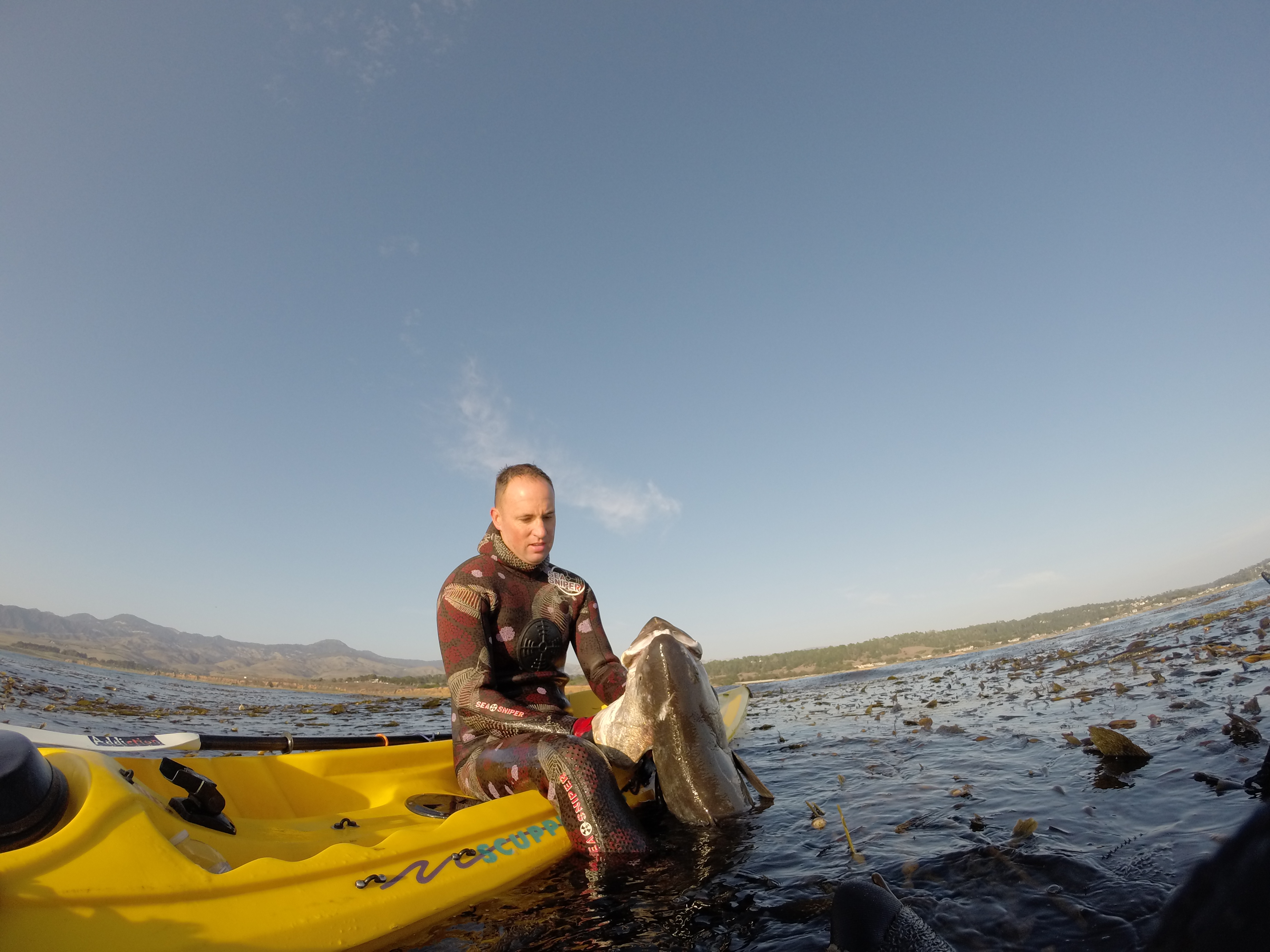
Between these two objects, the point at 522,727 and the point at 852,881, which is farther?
the point at 522,727

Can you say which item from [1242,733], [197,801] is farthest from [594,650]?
[1242,733]

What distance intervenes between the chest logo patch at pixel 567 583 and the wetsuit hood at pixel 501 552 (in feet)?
0.66

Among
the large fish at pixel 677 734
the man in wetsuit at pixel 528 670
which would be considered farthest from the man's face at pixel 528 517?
the large fish at pixel 677 734

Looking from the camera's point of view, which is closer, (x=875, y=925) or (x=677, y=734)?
(x=875, y=925)

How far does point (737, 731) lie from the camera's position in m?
8.42

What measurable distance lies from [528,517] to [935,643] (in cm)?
4798

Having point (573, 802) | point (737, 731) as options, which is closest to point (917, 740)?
point (737, 731)

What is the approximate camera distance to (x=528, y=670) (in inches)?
214

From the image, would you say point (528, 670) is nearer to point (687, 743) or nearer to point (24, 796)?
point (687, 743)

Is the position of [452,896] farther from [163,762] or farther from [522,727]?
[163,762]

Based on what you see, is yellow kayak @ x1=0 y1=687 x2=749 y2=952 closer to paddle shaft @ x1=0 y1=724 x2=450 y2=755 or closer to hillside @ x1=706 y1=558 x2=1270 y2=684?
paddle shaft @ x1=0 y1=724 x2=450 y2=755

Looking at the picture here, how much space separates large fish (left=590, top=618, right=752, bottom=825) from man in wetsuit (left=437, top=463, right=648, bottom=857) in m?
0.39

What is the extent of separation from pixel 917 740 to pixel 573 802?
191 inches

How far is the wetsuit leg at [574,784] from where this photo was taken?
3.98m
